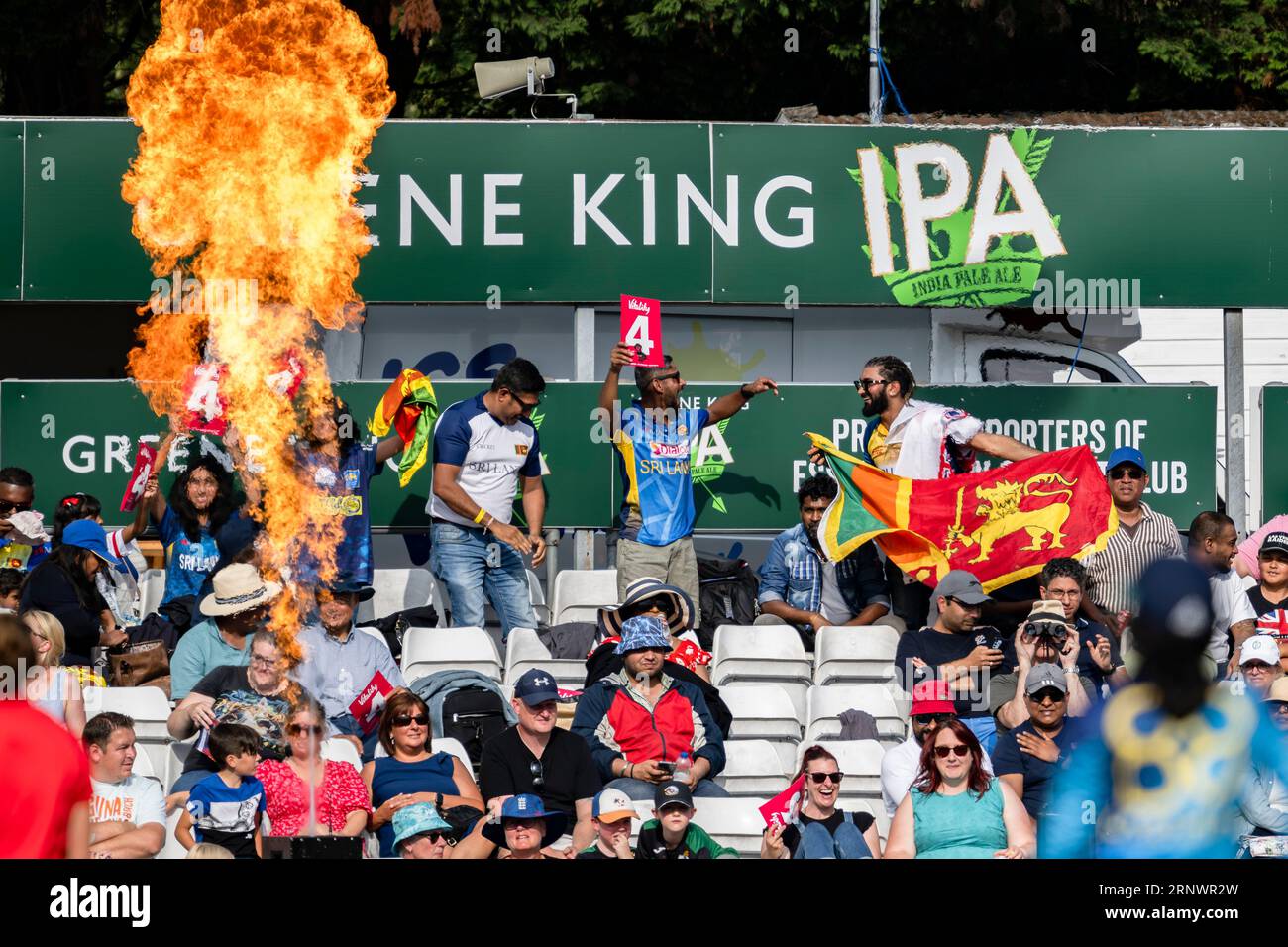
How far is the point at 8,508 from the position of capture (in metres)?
12.2

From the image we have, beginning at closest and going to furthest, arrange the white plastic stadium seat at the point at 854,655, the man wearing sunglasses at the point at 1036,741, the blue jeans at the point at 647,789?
the man wearing sunglasses at the point at 1036,741, the blue jeans at the point at 647,789, the white plastic stadium seat at the point at 854,655

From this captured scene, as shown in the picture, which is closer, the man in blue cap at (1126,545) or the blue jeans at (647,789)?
the blue jeans at (647,789)

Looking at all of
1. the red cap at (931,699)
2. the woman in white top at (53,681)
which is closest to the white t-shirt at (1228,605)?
the red cap at (931,699)

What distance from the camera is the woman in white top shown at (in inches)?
346

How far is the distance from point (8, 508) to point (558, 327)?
171 inches

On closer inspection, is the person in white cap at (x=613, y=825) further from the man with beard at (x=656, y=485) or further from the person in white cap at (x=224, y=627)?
the man with beard at (x=656, y=485)

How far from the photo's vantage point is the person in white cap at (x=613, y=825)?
346 inches

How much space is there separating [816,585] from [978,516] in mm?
1046

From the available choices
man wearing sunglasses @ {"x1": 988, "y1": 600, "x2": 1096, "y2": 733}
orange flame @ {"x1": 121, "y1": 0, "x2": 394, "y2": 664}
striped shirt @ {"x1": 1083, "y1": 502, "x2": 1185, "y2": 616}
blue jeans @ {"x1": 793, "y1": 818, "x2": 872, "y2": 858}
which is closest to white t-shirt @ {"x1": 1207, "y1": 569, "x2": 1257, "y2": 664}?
striped shirt @ {"x1": 1083, "y1": 502, "x2": 1185, "y2": 616}

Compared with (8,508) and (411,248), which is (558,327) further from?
(8,508)

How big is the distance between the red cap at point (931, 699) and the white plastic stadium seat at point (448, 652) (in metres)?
2.51

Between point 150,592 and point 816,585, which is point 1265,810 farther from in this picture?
point 150,592

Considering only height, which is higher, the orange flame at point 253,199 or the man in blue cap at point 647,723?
the orange flame at point 253,199
